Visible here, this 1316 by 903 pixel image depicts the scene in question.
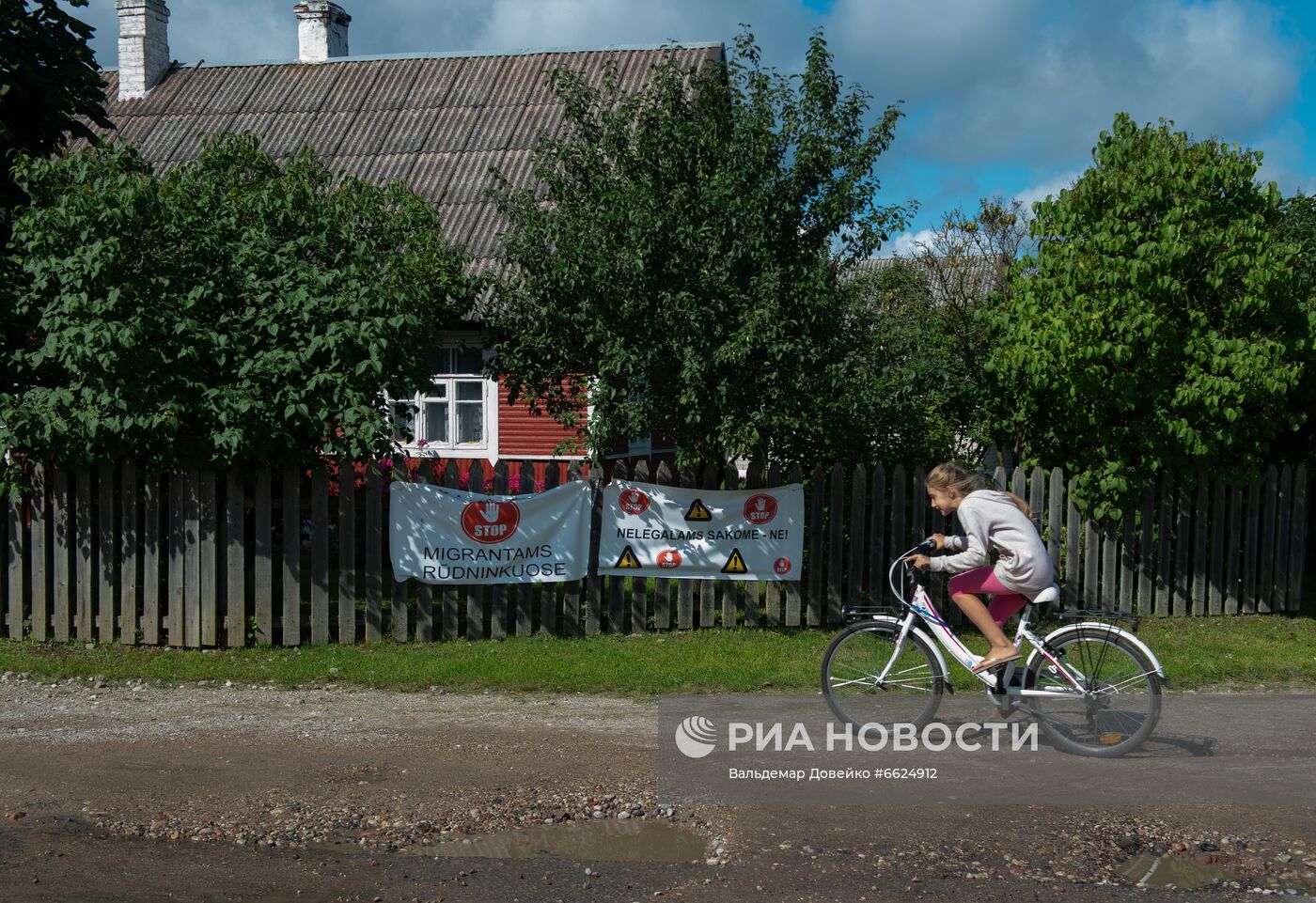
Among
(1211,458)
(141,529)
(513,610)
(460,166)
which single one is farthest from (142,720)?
(460,166)

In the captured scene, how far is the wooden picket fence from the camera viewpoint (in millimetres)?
9711

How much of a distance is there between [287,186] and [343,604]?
11.6ft

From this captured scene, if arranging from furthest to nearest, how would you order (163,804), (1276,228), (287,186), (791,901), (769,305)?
1. (1276,228)
2. (287,186)
3. (769,305)
4. (163,804)
5. (791,901)

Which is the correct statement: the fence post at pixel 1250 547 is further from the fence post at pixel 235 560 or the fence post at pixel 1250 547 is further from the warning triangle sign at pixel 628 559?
the fence post at pixel 235 560

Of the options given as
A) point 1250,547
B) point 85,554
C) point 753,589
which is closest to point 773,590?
point 753,589

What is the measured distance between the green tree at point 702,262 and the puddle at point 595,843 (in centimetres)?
446

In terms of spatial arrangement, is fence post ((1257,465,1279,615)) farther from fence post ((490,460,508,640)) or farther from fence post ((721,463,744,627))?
fence post ((490,460,508,640))

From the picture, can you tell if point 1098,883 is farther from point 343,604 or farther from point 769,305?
point 343,604

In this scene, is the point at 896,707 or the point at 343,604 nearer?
the point at 896,707

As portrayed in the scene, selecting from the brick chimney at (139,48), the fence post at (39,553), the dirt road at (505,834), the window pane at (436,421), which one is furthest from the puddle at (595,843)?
the brick chimney at (139,48)

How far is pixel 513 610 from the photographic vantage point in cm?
1095

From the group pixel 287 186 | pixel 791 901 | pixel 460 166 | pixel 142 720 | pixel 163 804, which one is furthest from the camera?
pixel 460 166

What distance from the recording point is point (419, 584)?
10.0 m

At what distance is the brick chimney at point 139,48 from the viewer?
23.6 m
